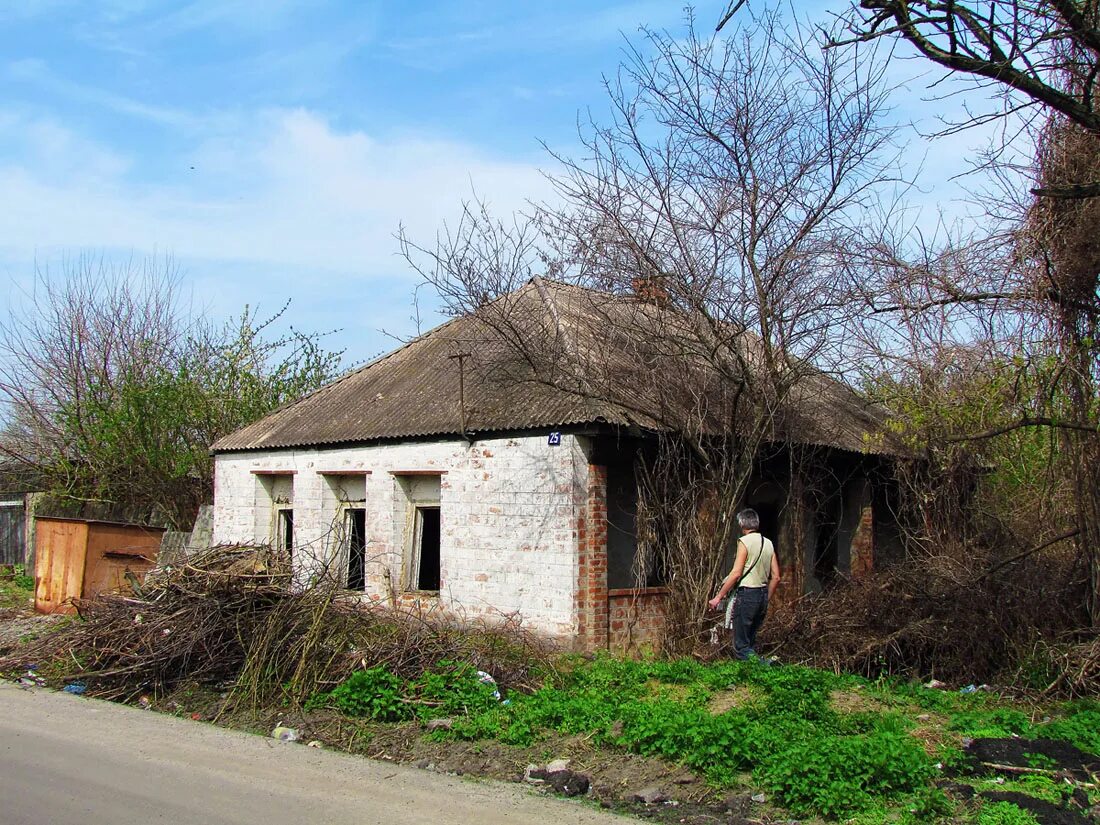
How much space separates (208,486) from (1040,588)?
1700 centimetres

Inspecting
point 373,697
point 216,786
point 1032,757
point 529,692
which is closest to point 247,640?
point 373,697

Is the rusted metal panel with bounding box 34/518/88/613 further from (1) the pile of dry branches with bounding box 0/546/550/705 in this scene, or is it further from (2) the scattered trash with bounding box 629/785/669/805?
(2) the scattered trash with bounding box 629/785/669/805

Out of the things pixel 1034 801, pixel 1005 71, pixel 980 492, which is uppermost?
pixel 1005 71

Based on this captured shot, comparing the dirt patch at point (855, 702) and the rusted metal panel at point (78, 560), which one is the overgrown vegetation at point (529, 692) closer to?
the dirt patch at point (855, 702)

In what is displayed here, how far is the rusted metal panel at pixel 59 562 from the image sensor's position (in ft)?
51.6

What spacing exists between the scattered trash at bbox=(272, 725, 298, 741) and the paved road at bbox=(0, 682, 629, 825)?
107 millimetres

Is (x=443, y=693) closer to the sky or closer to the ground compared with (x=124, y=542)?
closer to the ground

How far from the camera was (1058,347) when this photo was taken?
363 inches

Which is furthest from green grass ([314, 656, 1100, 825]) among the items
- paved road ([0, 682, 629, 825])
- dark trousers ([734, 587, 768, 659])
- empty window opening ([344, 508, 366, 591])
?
empty window opening ([344, 508, 366, 591])

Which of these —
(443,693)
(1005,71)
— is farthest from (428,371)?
(1005,71)

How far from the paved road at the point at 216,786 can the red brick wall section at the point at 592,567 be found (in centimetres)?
413

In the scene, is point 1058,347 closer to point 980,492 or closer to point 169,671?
point 980,492

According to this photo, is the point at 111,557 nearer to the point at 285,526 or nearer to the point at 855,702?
the point at 285,526

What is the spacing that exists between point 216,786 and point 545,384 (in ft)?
20.3
